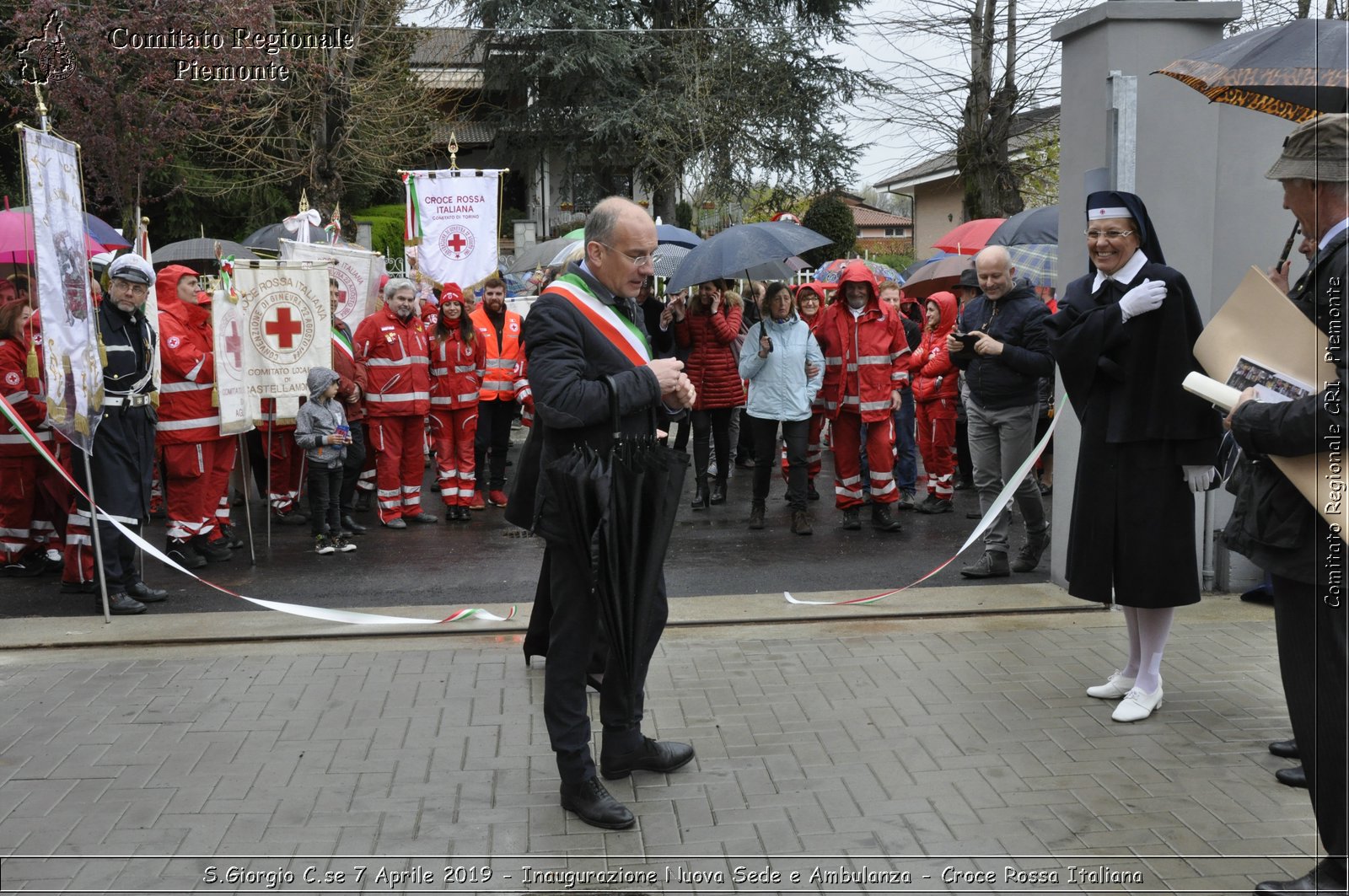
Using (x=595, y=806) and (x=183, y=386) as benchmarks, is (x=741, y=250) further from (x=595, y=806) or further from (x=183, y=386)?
(x=595, y=806)

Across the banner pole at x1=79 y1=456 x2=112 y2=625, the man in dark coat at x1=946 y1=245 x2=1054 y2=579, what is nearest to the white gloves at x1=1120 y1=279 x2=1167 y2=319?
the man in dark coat at x1=946 y1=245 x2=1054 y2=579

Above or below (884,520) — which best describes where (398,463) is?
above

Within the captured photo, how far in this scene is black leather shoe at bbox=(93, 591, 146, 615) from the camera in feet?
23.5

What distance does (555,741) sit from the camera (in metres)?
4.18

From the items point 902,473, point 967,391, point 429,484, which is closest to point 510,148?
point 429,484

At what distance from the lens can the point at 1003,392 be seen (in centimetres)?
786

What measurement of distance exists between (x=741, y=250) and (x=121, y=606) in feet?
16.9

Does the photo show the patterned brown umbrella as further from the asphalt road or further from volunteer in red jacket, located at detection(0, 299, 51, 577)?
volunteer in red jacket, located at detection(0, 299, 51, 577)

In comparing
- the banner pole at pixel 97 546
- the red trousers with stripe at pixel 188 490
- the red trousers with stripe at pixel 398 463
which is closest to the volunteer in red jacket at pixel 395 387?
the red trousers with stripe at pixel 398 463

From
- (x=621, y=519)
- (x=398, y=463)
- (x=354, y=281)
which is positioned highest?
(x=354, y=281)

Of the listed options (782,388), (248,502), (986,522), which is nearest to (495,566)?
(248,502)

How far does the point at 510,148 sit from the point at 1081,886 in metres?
34.8

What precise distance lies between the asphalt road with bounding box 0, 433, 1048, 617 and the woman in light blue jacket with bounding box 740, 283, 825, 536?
35 cm

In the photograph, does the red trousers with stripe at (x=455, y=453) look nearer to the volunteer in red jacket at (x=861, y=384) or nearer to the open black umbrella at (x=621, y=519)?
the volunteer in red jacket at (x=861, y=384)
